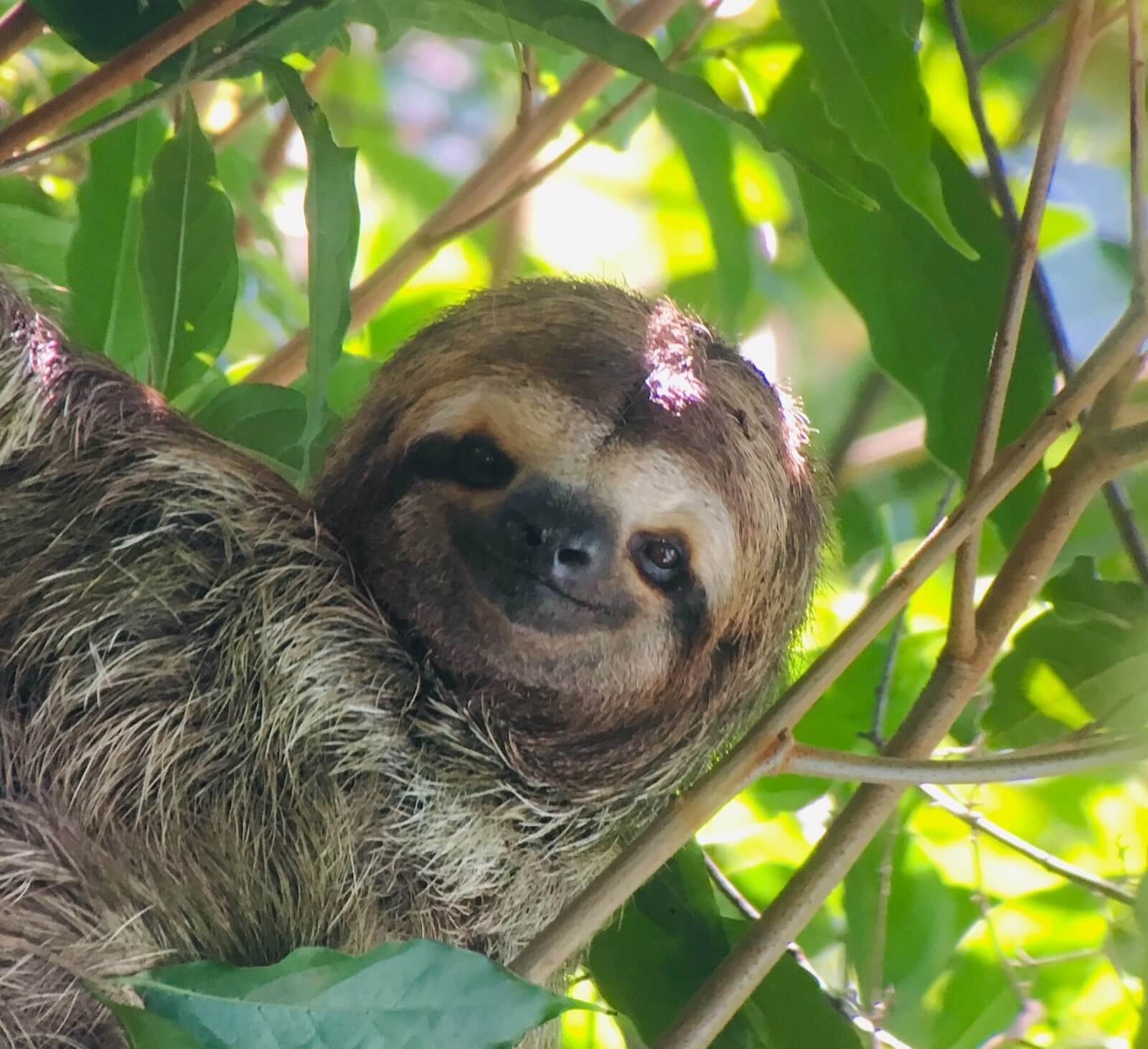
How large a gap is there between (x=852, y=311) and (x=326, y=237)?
219cm

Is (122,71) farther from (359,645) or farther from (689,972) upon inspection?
(689,972)

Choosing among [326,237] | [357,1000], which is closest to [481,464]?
[326,237]

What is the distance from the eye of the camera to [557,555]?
9.26 ft

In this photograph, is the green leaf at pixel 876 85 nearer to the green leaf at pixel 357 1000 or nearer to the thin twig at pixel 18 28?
the thin twig at pixel 18 28

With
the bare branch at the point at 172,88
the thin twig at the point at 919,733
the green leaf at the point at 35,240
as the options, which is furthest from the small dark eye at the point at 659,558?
the green leaf at the point at 35,240

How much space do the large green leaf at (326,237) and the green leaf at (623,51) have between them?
1.53 feet

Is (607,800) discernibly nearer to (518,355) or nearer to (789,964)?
(789,964)

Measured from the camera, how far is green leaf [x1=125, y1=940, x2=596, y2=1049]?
1.94 metres

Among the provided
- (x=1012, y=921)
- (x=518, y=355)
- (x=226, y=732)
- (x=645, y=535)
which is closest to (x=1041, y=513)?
(x=645, y=535)

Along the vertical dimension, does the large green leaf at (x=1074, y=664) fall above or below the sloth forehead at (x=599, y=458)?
above

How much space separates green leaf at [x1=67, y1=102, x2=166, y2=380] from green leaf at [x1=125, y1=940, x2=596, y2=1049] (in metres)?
2.21

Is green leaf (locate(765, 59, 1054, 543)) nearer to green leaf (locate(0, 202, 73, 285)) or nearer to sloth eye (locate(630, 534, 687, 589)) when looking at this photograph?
sloth eye (locate(630, 534, 687, 589))

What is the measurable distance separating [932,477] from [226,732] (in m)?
3.23

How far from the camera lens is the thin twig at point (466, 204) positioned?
4.22m
